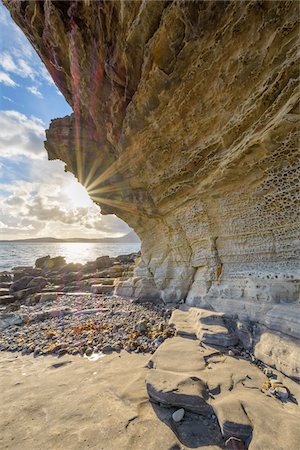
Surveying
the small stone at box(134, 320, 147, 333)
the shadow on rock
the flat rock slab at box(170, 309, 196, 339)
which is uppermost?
the flat rock slab at box(170, 309, 196, 339)

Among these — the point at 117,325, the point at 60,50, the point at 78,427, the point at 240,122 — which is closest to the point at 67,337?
the point at 117,325

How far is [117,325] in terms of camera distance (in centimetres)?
807

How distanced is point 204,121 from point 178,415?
7.56 meters

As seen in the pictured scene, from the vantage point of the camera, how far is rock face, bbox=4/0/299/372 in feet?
16.9

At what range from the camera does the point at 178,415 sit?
334cm

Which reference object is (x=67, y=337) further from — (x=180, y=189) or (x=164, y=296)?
(x=180, y=189)

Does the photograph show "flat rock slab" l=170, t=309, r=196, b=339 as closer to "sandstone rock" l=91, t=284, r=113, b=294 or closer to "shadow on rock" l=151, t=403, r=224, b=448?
"shadow on rock" l=151, t=403, r=224, b=448

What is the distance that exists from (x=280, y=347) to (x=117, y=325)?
5.50m

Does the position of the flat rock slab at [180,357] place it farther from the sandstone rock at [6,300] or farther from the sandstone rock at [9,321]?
the sandstone rock at [6,300]

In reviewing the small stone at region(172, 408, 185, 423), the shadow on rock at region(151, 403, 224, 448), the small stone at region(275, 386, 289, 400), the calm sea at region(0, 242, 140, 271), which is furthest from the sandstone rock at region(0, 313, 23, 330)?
the calm sea at region(0, 242, 140, 271)

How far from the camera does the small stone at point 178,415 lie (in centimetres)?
331

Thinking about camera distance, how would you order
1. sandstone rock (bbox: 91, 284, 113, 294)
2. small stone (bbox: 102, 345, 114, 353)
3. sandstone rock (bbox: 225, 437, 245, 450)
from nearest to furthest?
sandstone rock (bbox: 225, 437, 245, 450)
small stone (bbox: 102, 345, 114, 353)
sandstone rock (bbox: 91, 284, 113, 294)

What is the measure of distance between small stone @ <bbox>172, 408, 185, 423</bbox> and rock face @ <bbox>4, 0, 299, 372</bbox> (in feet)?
9.13

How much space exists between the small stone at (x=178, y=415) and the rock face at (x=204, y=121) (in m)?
2.78
